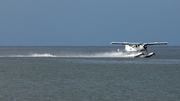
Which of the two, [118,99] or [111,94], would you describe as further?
[111,94]

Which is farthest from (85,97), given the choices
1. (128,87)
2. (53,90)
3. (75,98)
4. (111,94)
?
(128,87)

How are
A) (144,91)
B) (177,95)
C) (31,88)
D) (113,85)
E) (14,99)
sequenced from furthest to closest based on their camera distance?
(113,85) → (31,88) → (144,91) → (177,95) → (14,99)

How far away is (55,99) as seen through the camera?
64.6 feet

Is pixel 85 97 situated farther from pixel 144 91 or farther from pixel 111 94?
pixel 144 91

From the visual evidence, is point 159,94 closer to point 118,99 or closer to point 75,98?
point 118,99

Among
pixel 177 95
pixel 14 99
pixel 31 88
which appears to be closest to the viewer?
pixel 14 99

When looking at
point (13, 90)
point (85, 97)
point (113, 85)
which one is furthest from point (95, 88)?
point (13, 90)

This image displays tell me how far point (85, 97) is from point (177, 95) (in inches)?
223

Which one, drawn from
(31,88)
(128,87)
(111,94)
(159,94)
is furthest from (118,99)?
(31,88)

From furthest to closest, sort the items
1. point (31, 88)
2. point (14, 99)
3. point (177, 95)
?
point (31, 88), point (177, 95), point (14, 99)

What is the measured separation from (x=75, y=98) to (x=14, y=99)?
137 inches

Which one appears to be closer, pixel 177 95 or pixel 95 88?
pixel 177 95

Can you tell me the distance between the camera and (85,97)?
2041 centimetres

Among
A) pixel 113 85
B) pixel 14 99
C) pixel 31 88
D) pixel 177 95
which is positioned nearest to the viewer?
pixel 14 99
